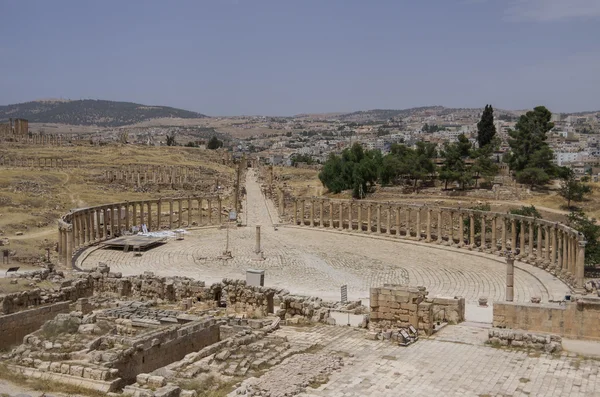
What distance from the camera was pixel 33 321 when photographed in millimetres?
22500

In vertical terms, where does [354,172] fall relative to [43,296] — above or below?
above

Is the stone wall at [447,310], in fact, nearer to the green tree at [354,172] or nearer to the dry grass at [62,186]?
the dry grass at [62,186]

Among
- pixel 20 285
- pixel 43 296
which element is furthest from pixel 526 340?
pixel 20 285

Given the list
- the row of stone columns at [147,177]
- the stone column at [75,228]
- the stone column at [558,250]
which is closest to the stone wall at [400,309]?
the stone column at [558,250]

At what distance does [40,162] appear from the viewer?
320 feet

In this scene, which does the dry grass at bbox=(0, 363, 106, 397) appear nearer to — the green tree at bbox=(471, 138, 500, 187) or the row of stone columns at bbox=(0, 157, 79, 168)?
the green tree at bbox=(471, 138, 500, 187)

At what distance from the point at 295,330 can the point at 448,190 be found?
5379 centimetres

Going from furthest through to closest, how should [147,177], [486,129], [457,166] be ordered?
1. [147,177]
2. [486,129]
3. [457,166]

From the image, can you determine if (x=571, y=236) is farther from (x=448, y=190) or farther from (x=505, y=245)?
(x=448, y=190)

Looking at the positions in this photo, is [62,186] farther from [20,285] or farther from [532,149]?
[532,149]

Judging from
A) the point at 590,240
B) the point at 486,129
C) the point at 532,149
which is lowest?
the point at 590,240

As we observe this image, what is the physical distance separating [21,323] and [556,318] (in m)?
16.8

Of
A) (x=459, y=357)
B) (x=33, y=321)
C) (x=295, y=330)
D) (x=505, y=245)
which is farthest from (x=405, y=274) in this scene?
(x=33, y=321)

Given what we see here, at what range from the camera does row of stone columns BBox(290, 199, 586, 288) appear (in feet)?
128
